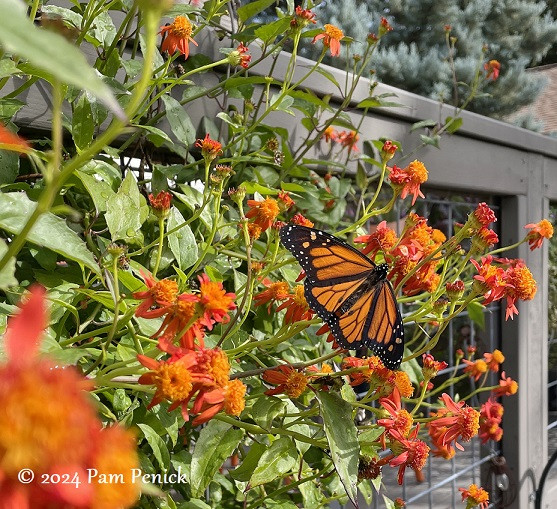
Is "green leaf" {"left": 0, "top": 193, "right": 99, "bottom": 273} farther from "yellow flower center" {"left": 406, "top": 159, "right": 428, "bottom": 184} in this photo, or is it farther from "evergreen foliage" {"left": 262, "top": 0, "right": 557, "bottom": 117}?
"evergreen foliage" {"left": 262, "top": 0, "right": 557, "bottom": 117}

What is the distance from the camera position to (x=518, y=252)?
7.30ft

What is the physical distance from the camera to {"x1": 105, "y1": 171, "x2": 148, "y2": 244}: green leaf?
0.70m

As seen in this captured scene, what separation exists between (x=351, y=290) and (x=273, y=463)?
0.22 m

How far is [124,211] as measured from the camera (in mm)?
710

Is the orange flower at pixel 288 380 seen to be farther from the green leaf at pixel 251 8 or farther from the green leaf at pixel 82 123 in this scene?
the green leaf at pixel 251 8

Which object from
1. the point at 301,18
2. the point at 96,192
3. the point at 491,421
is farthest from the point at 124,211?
the point at 491,421

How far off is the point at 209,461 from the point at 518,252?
5.67ft

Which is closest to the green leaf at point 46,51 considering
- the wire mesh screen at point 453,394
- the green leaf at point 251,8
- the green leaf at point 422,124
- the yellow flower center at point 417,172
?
the yellow flower center at point 417,172

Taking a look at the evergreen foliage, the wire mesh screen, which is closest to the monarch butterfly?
the wire mesh screen

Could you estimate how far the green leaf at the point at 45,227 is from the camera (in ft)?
1.61

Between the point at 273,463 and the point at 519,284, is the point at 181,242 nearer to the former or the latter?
the point at 273,463

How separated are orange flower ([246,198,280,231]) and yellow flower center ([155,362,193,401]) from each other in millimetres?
390

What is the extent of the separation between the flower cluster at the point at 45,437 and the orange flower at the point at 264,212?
630mm

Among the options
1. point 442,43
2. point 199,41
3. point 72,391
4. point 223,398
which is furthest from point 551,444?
point 442,43
